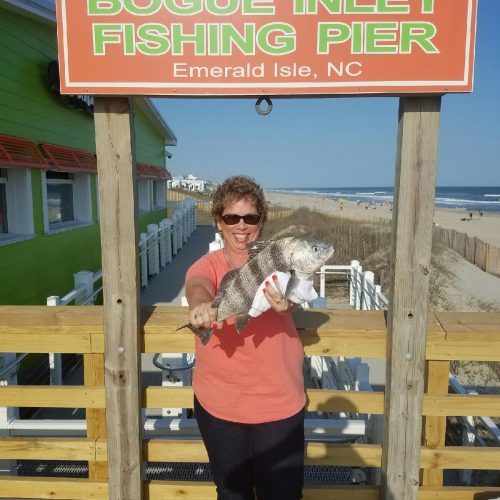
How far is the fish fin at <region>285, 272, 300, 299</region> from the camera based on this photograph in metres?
1.67

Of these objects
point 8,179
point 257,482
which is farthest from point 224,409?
point 8,179

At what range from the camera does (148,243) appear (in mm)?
10117

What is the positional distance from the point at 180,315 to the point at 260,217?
2.37 ft

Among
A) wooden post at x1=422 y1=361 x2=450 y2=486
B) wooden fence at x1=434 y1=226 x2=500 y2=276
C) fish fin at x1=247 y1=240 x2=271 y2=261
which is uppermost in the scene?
fish fin at x1=247 y1=240 x2=271 y2=261

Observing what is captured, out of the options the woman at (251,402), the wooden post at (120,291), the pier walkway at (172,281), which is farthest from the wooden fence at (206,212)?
the woman at (251,402)

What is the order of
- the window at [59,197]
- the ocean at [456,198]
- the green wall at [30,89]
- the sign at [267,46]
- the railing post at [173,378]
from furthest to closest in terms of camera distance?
the ocean at [456,198], the window at [59,197], the green wall at [30,89], the railing post at [173,378], the sign at [267,46]

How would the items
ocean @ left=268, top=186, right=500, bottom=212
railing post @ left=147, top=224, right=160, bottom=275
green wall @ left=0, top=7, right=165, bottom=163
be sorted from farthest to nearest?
ocean @ left=268, top=186, right=500, bottom=212 < railing post @ left=147, top=224, right=160, bottom=275 < green wall @ left=0, top=7, right=165, bottom=163

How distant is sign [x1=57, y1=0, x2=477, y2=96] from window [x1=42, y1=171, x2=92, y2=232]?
6.12 meters

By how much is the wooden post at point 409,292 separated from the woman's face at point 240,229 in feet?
2.21

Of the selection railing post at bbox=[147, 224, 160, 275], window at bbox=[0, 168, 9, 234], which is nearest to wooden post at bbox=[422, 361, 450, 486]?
window at bbox=[0, 168, 9, 234]

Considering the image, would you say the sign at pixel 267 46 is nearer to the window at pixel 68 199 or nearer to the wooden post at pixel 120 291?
the wooden post at pixel 120 291

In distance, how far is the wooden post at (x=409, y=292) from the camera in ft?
6.61

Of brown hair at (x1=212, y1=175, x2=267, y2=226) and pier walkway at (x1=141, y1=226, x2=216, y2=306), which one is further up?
brown hair at (x1=212, y1=175, x2=267, y2=226)

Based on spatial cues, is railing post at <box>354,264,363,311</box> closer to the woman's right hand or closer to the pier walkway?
the pier walkway
